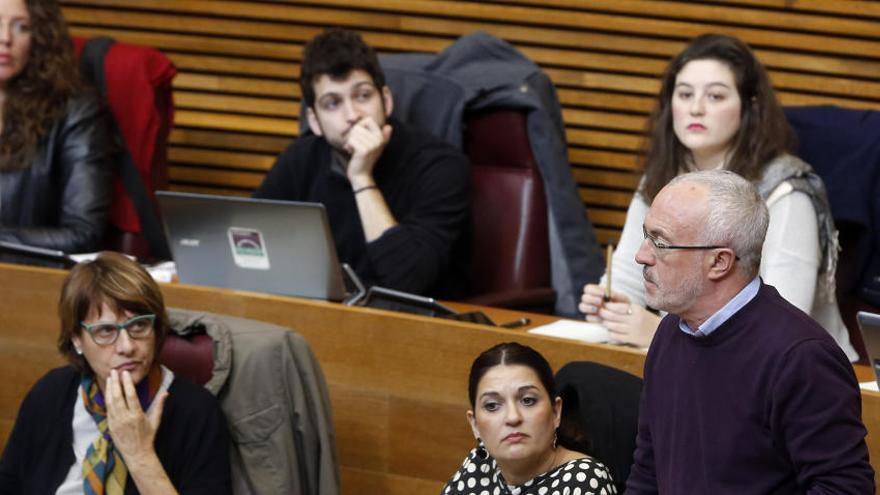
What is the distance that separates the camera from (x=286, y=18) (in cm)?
547

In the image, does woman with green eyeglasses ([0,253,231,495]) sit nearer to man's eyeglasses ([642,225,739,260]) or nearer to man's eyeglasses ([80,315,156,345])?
man's eyeglasses ([80,315,156,345])


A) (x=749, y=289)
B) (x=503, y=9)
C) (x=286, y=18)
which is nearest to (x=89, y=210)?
(x=286, y=18)

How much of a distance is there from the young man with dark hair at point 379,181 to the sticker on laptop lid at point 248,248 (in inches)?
16.7

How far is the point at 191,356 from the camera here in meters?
3.49

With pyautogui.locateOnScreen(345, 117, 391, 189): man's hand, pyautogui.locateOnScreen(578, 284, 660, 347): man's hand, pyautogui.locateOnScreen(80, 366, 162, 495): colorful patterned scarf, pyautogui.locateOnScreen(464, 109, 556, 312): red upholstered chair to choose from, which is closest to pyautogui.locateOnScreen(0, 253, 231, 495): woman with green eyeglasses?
pyautogui.locateOnScreen(80, 366, 162, 495): colorful patterned scarf

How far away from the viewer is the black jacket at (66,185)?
183 inches

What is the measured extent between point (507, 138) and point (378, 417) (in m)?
1.24

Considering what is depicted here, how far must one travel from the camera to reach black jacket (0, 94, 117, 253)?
15.3 ft

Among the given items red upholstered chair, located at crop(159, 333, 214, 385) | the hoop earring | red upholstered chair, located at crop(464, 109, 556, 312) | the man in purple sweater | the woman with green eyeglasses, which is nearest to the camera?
the man in purple sweater

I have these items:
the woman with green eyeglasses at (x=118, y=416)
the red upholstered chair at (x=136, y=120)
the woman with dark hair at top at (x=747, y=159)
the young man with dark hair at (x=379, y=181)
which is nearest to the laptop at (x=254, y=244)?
the young man with dark hair at (x=379, y=181)

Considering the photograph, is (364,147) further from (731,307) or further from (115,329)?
(731,307)

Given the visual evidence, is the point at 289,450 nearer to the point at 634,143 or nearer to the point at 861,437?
the point at 861,437

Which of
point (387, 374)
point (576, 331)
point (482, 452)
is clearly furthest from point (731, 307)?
point (387, 374)

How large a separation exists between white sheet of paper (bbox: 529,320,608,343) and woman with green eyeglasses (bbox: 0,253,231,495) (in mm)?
782
